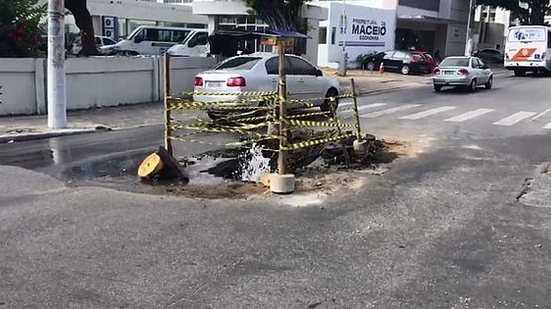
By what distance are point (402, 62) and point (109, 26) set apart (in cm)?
2305

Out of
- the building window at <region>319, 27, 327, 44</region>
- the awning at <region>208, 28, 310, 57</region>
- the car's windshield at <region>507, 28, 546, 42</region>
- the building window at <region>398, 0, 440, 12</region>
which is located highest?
the building window at <region>398, 0, 440, 12</region>

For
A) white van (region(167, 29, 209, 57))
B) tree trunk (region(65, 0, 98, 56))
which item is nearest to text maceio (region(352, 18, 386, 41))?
white van (region(167, 29, 209, 57))

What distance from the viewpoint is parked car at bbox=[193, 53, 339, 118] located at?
14.3 meters

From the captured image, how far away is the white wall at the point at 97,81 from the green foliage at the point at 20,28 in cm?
111

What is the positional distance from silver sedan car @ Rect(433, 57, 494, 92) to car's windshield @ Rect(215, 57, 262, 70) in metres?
12.6

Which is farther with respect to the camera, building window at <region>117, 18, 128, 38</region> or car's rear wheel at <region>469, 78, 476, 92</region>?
building window at <region>117, 18, 128, 38</region>

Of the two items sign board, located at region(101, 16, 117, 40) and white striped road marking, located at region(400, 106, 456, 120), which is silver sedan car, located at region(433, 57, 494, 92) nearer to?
white striped road marking, located at region(400, 106, 456, 120)

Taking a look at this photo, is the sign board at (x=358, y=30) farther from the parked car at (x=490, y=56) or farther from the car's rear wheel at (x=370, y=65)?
the parked car at (x=490, y=56)

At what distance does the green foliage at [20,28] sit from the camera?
15164 mm

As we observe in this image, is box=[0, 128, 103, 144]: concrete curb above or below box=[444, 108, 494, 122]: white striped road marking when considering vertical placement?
below

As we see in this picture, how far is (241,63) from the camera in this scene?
15.2 m

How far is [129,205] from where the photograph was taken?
7.07 meters

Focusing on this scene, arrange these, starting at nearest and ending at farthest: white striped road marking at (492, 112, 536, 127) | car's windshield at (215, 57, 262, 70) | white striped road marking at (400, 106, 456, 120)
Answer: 1. car's windshield at (215, 57, 262, 70)
2. white striped road marking at (492, 112, 536, 127)
3. white striped road marking at (400, 106, 456, 120)

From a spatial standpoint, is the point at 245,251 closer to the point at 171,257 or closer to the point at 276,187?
the point at 171,257
